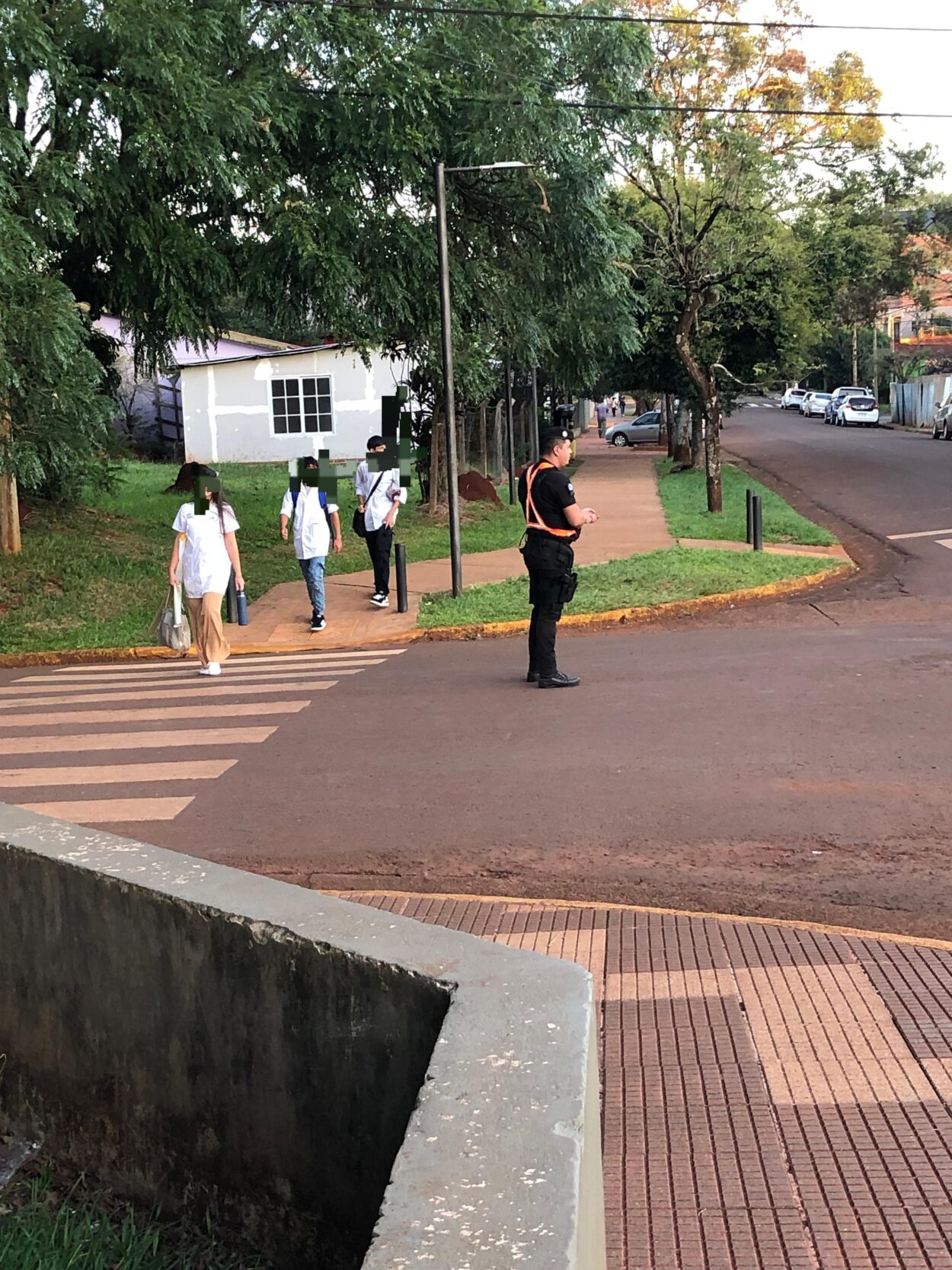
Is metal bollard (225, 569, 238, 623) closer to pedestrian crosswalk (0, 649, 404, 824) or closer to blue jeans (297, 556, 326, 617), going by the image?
blue jeans (297, 556, 326, 617)

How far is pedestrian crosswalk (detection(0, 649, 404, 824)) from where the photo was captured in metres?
7.20

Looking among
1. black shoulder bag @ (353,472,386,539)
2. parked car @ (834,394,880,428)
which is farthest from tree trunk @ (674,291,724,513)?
parked car @ (834,394,880,428)

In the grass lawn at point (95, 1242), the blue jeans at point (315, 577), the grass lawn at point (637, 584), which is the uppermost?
the blue jeans at point (315, 577)

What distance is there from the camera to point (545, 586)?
9.67 m

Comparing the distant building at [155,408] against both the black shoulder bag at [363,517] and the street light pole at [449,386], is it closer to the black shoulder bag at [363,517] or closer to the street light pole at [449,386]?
the street light pole at [449,386]

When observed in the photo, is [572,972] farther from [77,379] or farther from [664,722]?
[77,379]

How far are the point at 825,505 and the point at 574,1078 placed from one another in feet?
78.3

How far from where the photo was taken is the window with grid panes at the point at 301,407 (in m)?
37.2

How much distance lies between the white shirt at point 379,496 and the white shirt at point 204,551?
12.0 ft

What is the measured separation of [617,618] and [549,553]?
412 centimetres

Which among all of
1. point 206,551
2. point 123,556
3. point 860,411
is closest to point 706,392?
point 123,556

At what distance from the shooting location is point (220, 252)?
659 inches

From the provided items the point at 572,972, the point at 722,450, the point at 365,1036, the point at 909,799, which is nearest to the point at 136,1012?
the point at 365,1036

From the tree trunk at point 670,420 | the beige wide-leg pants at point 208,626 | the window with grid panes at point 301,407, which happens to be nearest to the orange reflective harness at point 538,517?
the beige wide-leg pants at point 208,626
